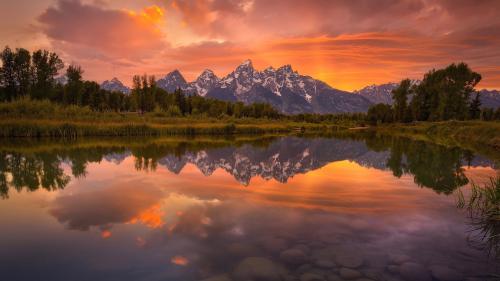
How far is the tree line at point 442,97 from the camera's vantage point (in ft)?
277

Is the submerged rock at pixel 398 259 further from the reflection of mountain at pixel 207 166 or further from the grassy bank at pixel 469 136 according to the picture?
the grassy bank at pixel 469 136

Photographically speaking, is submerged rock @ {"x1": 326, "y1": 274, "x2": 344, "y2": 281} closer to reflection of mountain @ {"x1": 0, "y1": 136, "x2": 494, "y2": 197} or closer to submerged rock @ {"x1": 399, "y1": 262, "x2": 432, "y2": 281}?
submerged rock @ {"x1": 399, "y1": 262, "x2": 432, "y2": 281}

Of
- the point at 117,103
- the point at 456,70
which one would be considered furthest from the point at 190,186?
the point at 117,103

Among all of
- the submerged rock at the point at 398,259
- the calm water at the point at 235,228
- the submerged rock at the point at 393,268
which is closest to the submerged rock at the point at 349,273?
the calm water at the point at 235,228

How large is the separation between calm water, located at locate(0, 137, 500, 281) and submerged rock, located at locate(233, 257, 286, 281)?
0.07 ft

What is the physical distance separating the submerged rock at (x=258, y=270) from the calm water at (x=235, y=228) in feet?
0.07

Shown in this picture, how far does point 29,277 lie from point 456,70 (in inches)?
4117

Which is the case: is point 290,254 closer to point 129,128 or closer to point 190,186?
point 190,186

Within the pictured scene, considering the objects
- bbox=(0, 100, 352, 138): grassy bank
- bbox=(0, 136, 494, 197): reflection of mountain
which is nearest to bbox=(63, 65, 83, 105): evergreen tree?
bbox=(0, 100, 352, 138): grassy bank

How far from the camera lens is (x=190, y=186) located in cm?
1496

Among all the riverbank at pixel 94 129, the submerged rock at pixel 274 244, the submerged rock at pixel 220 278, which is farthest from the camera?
the riverbank at pixel 94 129

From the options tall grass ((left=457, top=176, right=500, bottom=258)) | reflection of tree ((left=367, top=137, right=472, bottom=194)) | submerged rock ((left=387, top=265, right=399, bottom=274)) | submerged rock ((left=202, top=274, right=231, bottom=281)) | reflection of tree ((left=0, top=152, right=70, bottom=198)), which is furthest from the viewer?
reflection of tree ((left=367, top=137, right=472, bottom=194))

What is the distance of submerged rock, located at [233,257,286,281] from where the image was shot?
20.0ft

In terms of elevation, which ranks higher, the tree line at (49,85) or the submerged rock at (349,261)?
the tree line at (49,85)
